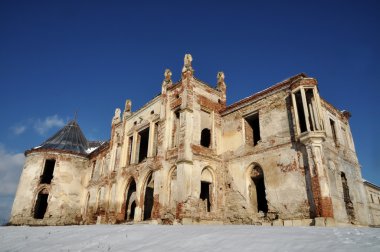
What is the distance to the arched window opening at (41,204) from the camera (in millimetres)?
25328

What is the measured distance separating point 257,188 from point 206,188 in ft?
10.2

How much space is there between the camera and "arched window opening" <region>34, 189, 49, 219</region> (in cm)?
2533

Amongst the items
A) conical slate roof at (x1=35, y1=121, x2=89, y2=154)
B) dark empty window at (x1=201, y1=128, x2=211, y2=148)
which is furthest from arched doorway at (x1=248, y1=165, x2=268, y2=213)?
conical slate roof at (x1=35, y1=121, x2=89, y2=154)

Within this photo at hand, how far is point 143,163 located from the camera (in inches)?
749

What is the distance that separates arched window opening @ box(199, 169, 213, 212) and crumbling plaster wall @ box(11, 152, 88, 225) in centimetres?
1538

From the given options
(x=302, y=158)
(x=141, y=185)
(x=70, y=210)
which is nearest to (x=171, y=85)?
(x=141, y=185)

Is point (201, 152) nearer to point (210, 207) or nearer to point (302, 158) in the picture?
point (210, 207)

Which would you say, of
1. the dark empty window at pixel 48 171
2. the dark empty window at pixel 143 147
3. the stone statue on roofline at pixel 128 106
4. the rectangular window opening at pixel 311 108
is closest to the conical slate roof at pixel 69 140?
the dark empty window at pixel 48 171

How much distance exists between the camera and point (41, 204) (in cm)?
2703

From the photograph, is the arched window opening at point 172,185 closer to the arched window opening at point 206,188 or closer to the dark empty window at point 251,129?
the arched window opening at point 206,188

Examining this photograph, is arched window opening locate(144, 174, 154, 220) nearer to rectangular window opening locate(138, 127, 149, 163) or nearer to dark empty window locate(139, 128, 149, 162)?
rectangular window opening locate(138, 127, 149, 163)

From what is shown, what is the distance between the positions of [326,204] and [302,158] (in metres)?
2.35

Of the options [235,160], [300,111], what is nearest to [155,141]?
[235,160]

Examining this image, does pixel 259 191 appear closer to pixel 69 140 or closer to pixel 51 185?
pixel 51 185
